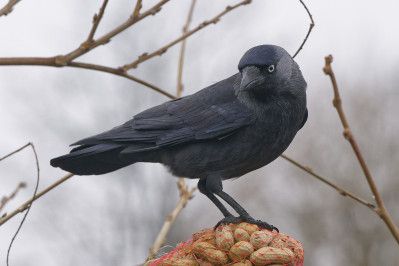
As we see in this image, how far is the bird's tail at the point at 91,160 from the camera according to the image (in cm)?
399

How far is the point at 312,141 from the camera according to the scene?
1625 cm

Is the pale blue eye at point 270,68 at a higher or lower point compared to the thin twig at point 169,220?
higher

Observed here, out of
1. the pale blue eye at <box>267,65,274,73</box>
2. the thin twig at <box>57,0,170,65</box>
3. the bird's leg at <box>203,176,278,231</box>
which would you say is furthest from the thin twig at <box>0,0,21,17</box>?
the pale blue eye at <box>267,65,274,73</box>

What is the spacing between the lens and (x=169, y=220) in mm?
3619

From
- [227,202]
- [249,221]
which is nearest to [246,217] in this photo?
[249,221]

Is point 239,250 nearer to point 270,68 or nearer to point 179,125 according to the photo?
point 270,68

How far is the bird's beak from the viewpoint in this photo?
3.68m

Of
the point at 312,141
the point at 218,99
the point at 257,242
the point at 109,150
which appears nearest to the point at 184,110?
the point at 218,99

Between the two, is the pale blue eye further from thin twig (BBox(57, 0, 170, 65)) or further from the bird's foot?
thin twig (BBox(57, 0, 170, 65))

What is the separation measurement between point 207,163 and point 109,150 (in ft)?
2.10

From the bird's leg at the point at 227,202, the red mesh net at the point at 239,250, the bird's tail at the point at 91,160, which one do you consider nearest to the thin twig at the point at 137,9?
the red mesh net at the point at 239,250

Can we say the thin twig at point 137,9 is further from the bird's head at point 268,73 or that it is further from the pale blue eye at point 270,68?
the pale blue eye at point 270,68

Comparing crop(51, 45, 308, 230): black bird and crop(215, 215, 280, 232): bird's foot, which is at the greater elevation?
crop(51, 45, 308, 230): black bird

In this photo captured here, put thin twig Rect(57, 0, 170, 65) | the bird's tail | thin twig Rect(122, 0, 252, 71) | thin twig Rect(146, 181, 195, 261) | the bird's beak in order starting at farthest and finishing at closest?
the bird's tail
the bird's beak
thin twig Rect(146, 181, 195, 261)
thin twig Rect(122, 0, 252, 71)
thin twig Rect(57, 0, 170, 65)
